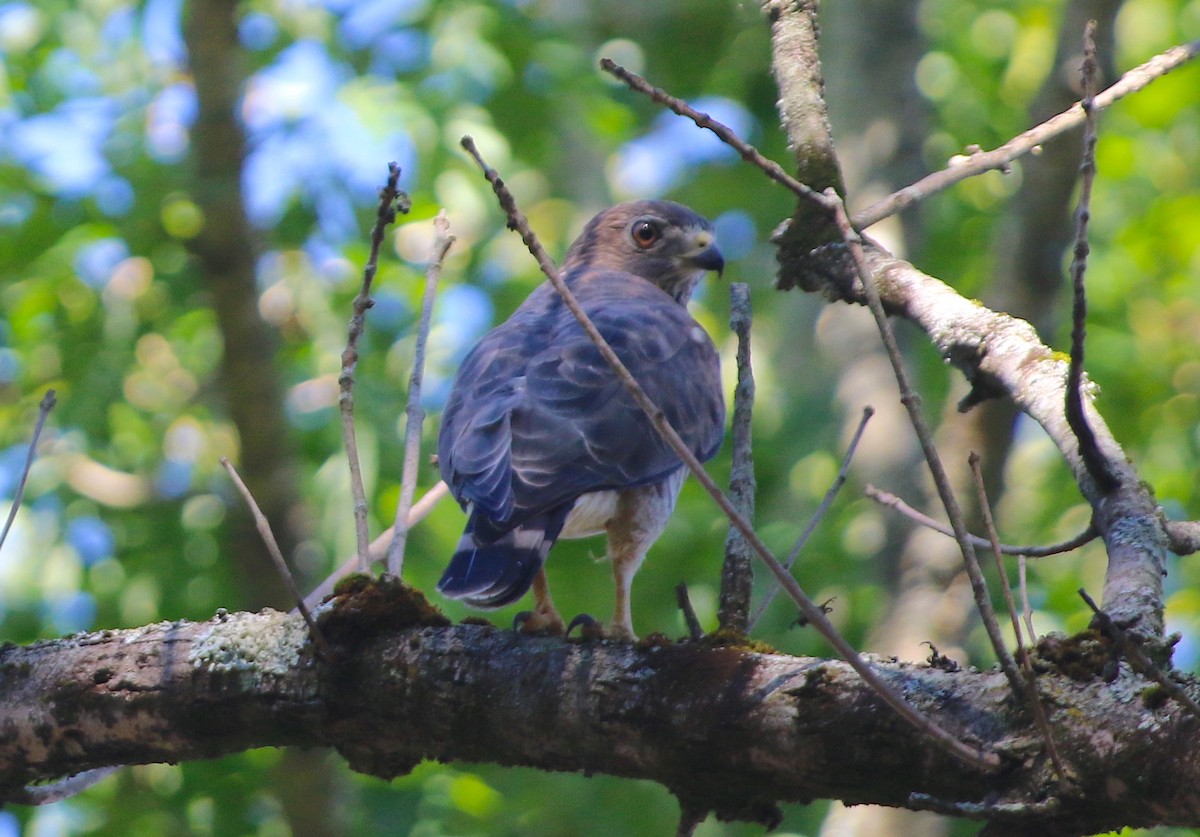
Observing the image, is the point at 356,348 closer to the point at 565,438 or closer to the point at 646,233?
the point at 565,438

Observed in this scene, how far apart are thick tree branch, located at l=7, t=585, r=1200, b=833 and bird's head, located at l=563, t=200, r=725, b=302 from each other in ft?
9.40

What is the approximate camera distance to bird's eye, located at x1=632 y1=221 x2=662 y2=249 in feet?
17.1

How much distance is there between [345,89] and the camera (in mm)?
5902

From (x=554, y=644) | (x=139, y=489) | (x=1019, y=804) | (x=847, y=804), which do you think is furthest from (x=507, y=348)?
(x=139, y=489)

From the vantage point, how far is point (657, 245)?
521cm

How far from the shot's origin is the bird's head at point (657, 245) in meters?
5.19

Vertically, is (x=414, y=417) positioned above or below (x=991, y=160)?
below

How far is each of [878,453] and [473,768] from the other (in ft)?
7.85

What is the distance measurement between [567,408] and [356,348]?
93cm

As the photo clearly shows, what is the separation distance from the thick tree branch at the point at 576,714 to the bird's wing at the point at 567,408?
28.5 inches

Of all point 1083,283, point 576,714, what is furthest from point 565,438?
point 1083,283

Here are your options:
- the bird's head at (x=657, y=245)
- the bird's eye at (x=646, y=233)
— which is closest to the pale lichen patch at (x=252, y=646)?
the bird's head at (x=657, y=245)

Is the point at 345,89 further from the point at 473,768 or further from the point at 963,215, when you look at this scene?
the point at 963,215

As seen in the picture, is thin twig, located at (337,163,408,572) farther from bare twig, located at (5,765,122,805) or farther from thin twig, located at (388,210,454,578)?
bare twig, located at (5,765,122,805)
